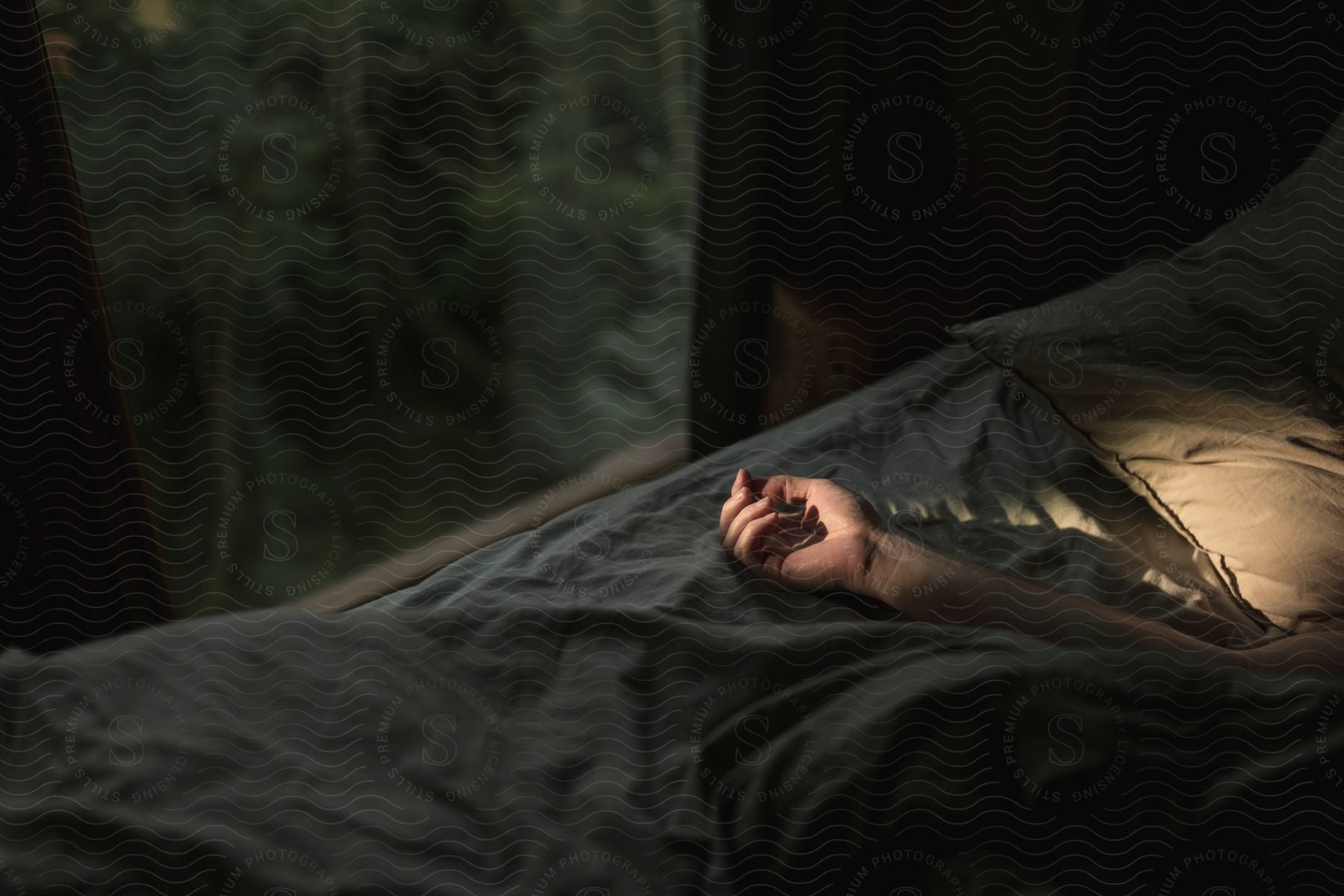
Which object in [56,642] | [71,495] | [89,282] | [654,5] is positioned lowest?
[56,642]

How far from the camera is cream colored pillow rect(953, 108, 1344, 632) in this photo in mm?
851

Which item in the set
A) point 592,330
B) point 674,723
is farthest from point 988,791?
point 592,330

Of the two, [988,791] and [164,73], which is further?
[164,73]

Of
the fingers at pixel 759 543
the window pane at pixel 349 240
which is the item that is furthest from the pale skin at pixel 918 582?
the window pane at pixel 349 240

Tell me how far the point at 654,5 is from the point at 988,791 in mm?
829

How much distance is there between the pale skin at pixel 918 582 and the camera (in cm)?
78

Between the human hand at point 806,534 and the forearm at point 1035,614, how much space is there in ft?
0.05

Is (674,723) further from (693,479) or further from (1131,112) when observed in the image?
(1131,112)

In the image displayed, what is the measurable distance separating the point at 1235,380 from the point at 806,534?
46 centimetres

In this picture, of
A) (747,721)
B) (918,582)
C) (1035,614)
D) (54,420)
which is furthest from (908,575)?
(54,420)

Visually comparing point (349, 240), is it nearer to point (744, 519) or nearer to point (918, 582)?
point (744, 519)

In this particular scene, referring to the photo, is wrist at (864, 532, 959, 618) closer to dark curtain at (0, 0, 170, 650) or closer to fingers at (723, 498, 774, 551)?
fingers at (723, 498, 774, 551)

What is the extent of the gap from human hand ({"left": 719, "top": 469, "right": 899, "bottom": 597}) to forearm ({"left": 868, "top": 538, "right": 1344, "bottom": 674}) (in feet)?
0.05

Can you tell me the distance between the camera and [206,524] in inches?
37.0
